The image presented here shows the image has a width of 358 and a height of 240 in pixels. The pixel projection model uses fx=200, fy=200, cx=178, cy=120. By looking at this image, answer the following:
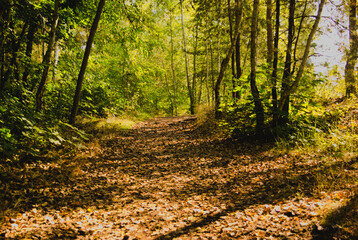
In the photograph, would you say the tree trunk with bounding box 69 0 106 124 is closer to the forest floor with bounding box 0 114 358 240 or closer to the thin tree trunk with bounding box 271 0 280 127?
the forest floor with bounding box 0 114 358 240

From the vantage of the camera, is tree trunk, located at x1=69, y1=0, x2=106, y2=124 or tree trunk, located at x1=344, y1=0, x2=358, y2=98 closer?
tree trunk, located at x1=69, y1=0, x2=106, y2=124

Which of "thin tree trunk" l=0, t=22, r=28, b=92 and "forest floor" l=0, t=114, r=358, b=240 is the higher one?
"thin tree trunk" l=0, t=22, r=28, b=92

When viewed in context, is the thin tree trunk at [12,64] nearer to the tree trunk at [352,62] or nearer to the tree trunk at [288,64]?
the tree trunk at [288,64]

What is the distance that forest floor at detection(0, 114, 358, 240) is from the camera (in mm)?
3289

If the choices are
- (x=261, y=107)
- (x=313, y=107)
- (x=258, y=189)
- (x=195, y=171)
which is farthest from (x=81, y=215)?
(x=313, y=107)

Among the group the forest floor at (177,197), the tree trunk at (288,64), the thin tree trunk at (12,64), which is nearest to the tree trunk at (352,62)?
the tree trunk at (288,64)

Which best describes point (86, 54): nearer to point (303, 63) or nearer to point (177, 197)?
point (177, 197)

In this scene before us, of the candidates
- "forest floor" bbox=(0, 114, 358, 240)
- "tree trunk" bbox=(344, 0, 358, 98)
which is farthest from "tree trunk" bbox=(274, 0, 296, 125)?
"tree trunk" bbox=(344, 0, 358, 98)

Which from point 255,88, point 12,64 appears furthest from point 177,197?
point 12,64

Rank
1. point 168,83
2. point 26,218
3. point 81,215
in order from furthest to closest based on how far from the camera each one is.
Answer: point 168,83, point 81,215, point 26,218

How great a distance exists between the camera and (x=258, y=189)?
15.1 ft

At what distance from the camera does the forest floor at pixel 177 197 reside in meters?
3.29

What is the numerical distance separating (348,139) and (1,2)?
9.05 meters

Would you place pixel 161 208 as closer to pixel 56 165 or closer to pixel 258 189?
pixel 258 189
